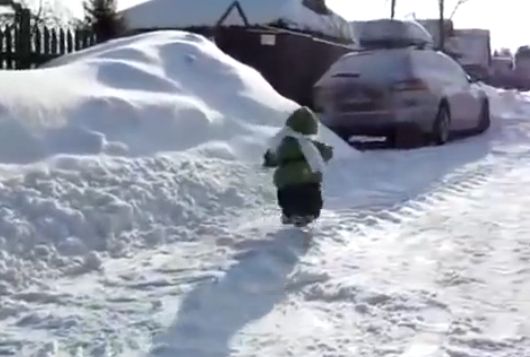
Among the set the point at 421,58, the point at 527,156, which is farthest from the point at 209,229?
the point at 421,58

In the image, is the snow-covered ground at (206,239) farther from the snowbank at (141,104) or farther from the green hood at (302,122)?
the green hood at (302,122)

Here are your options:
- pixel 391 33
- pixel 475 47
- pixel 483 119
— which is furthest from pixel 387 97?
pixel 475 47

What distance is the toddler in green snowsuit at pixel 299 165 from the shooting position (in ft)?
27.2

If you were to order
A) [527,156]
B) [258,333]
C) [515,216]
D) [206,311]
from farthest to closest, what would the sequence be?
[527,156], [515,216], [206,311], [258,333]

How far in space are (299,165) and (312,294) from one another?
76.3 inches

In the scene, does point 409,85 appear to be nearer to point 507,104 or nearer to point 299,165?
point 299,165

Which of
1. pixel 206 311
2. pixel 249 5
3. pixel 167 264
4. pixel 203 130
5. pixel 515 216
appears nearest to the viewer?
pixel 206 311

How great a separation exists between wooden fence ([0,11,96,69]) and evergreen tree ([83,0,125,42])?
11105mm

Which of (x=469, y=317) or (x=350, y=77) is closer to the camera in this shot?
(x=469, y=317)

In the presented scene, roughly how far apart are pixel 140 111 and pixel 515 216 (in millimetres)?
3444

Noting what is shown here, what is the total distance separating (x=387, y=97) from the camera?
16.1 m

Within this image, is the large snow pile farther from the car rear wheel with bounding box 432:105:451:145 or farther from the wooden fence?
the car rear wheel with bounding box 432:105:451:145

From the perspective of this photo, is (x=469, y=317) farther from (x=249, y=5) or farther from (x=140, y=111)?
(x=249, y=5)

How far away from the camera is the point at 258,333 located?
5.75 metres
